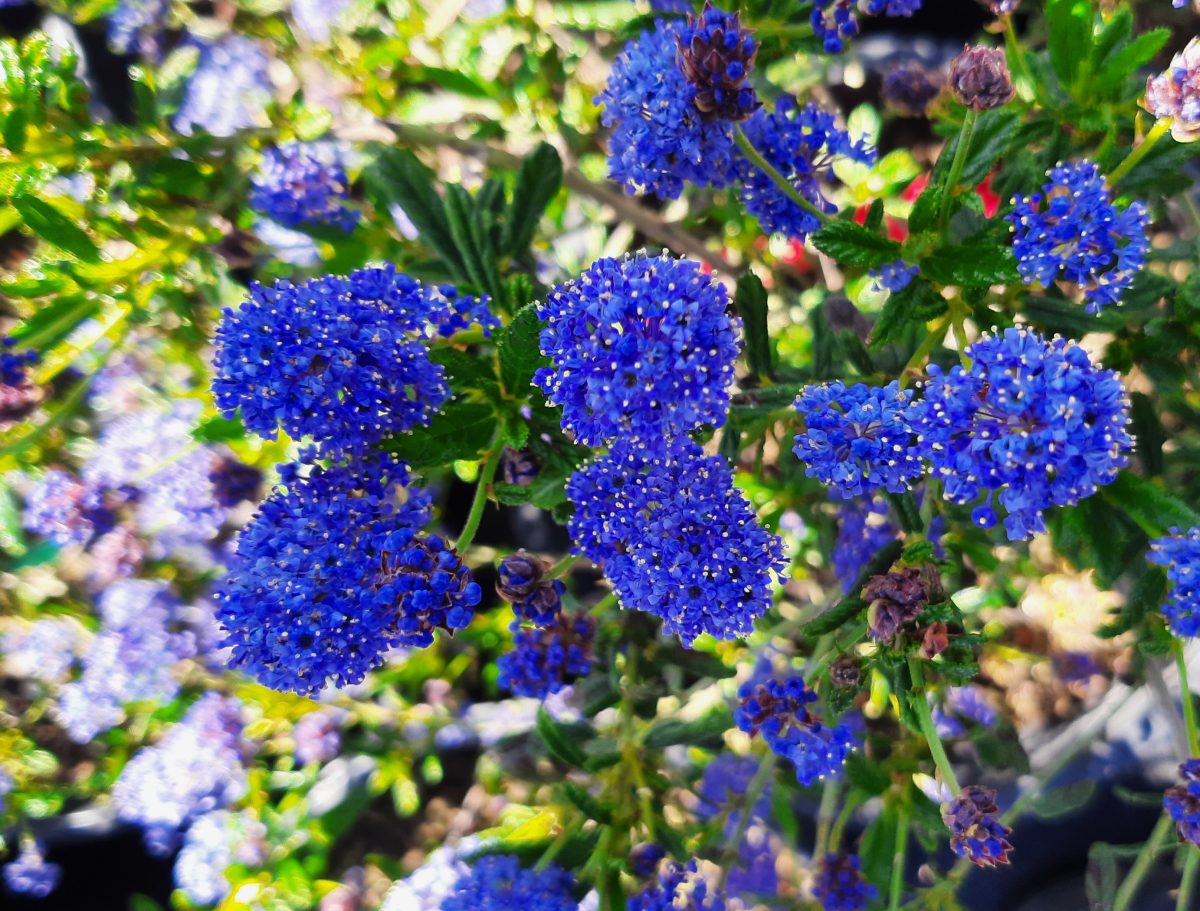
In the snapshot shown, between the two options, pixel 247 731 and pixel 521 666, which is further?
pixel 247 731

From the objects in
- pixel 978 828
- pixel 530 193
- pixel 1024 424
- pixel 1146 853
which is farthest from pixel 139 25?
pixel 1146 853

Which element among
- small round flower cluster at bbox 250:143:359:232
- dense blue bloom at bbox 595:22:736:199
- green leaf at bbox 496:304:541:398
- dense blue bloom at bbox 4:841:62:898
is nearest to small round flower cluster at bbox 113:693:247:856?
dense blue bloom at bbox 4:841:62:898

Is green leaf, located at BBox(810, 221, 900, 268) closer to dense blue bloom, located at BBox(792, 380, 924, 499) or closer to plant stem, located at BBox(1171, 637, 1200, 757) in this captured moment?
dense blue bloom, located at BBox(792, 380, 924, 499)

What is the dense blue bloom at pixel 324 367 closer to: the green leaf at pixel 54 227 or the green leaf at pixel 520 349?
the green leaf at pixel 520 349

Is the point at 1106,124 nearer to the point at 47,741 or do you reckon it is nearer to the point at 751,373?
the point at 751,373

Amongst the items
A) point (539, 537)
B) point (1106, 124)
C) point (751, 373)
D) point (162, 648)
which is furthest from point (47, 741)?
point (1106, 124)

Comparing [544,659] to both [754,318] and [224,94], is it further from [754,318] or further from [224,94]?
[224,94]
